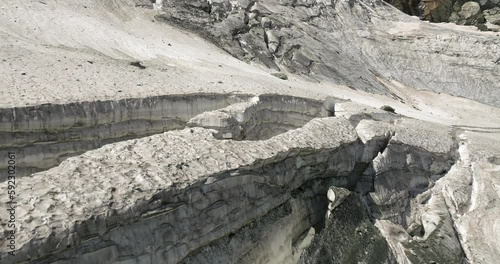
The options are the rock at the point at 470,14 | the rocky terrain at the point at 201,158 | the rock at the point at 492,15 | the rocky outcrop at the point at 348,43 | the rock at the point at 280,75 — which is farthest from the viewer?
the rock at the point at 492,15

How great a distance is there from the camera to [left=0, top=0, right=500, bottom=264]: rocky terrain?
6770 mm

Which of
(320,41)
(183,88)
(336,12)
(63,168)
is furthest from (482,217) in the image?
(336,12)

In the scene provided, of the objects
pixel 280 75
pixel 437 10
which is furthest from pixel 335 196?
pixel 437 10

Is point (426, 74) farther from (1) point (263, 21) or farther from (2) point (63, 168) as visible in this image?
(2) point (63, 168)

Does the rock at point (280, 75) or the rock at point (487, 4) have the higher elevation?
the rock at point (487, 4)

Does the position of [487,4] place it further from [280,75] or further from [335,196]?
[335,196]

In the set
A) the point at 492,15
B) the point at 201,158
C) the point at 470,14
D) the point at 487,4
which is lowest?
the point at 201,158

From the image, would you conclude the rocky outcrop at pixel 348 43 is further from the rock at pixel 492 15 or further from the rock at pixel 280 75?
the rock at pixel 492 15

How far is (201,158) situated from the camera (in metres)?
8.52

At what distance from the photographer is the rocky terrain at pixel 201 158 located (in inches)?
267

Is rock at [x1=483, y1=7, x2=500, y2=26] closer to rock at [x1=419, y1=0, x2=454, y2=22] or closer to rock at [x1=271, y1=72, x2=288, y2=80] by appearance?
rock at [x1=419, y1=0, x2=454, y2=22]

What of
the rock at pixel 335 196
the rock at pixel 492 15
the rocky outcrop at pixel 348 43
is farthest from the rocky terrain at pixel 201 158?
the rock at pixel 492 15

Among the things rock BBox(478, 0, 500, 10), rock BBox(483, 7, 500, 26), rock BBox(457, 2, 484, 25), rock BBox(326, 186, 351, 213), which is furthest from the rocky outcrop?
rock BBox(478, 0, 500, 10)

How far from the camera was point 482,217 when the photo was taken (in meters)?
12.4
